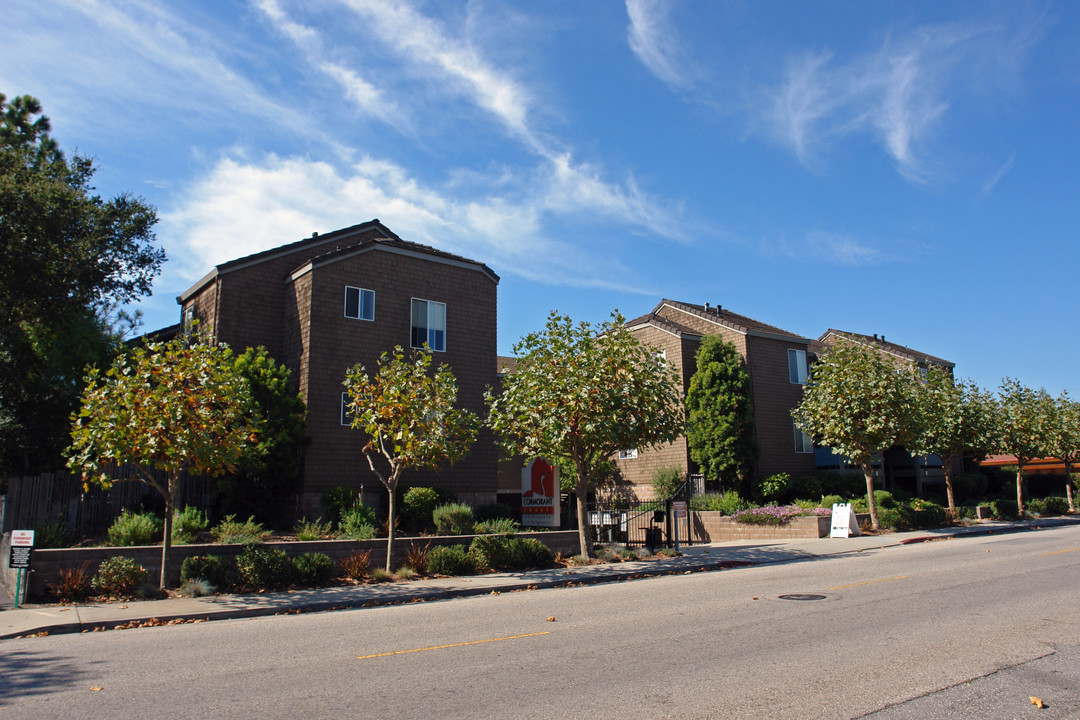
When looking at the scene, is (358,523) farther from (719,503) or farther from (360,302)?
(719,503)

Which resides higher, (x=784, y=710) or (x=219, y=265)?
(x=219, y=265)

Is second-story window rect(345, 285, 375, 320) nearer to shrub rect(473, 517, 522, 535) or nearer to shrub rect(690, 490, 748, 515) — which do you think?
shrub rect(473, 517, 522, 535)

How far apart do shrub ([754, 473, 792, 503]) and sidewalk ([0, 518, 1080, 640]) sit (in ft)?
27.5

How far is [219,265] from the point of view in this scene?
22891mm

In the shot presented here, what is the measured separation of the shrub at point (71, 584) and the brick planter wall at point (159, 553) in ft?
0.31

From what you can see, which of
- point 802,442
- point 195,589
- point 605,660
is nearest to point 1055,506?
point 802,442

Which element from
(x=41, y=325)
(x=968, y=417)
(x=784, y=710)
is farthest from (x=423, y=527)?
(x=968, y=417)

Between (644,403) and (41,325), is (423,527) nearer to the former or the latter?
(644,403)

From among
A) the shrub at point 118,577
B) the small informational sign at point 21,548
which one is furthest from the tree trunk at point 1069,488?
the small informational sign at point 21,548

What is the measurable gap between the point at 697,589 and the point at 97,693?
958 centimetres

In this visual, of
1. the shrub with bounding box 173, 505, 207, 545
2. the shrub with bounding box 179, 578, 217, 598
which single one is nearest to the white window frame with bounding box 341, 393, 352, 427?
the shrub with bounding box 173, 505, 207, 545

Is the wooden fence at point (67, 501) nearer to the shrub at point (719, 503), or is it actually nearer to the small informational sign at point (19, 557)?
the small informational sign at point (19, 557)

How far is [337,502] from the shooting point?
66.4 feet

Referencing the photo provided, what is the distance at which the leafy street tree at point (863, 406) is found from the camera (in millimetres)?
25188
